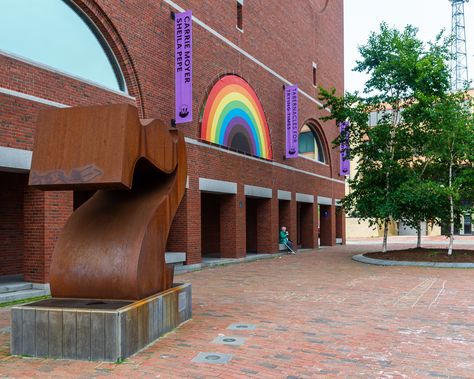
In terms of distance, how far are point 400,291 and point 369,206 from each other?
349 inches

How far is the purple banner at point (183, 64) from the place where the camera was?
15.2m

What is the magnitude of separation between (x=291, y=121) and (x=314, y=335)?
17714mm

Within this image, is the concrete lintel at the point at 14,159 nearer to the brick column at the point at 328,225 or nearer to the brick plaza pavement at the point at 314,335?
the brick plaza pavement at the point at 314,335

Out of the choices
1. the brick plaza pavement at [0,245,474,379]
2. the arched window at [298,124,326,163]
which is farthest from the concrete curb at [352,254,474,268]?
the arched window at [298,124,326,163]

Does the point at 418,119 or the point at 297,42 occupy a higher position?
the point at 297,42

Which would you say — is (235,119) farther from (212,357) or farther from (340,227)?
(340,227)

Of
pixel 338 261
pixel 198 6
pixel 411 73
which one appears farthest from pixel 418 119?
pixel 198 6

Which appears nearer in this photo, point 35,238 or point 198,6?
point 35,238

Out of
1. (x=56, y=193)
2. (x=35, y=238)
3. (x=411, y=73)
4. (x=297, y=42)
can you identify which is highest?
(x=297, y=42)

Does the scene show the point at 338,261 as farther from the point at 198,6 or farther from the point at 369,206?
the point at 198,6

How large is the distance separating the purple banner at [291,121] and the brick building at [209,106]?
362 millimetres

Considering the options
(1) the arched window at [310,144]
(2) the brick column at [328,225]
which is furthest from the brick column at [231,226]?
(2) the brick column at [328,225]

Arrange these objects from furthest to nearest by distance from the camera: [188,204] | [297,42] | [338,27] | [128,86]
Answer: [338,27]
[297,42]
[188,204]
[128,86]

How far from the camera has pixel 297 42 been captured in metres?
26.5
